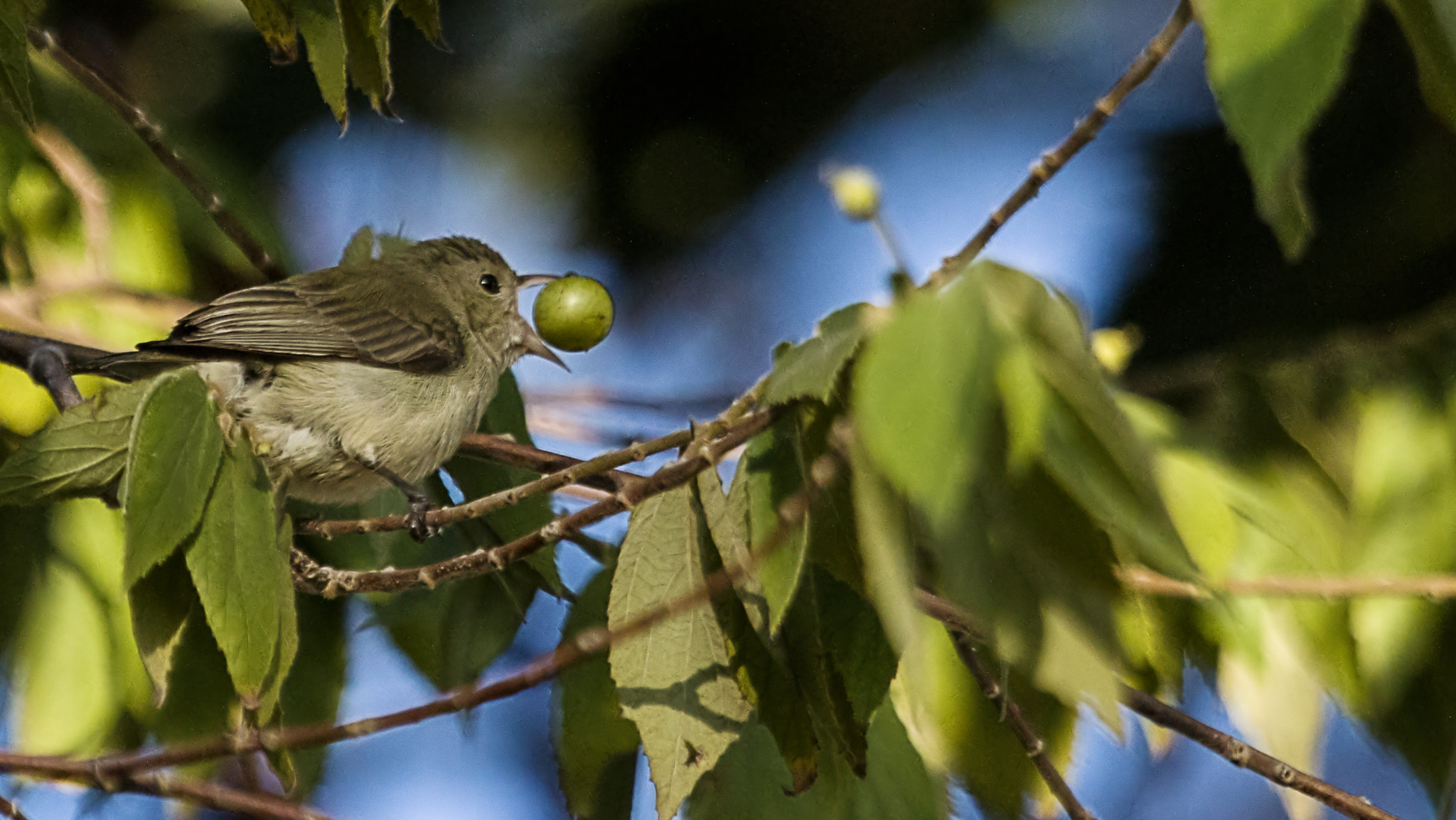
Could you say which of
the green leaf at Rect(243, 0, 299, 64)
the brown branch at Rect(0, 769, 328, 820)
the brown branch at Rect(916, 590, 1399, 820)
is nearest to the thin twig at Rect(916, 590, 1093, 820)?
the brown branch at Rect(916, 590, 1399, 820)

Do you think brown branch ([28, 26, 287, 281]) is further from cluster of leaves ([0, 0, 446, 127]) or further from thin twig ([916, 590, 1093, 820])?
thin twig ([916, 590, 1093, 820])

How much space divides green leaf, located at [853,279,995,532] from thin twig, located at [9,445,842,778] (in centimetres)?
15

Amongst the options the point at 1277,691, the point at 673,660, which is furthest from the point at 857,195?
the point at 1277,691

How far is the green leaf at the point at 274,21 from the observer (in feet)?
3.64

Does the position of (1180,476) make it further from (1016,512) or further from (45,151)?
(45,151)

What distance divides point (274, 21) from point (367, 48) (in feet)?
0.30

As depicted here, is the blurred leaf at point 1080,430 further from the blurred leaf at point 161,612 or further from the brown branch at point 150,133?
the brown branch at point 150,133

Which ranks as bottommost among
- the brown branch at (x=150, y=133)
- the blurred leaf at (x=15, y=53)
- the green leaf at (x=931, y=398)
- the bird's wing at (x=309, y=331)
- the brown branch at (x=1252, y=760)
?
the brown branch at (x=1252, y=760)

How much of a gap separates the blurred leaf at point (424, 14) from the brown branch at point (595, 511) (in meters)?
0.39

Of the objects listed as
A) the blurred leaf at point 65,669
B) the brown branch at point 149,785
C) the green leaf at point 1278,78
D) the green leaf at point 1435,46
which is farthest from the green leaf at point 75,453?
the green leaf at point 1435,46

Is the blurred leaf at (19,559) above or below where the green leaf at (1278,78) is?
above

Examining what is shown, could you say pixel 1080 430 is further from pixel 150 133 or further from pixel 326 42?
pixel 150 133

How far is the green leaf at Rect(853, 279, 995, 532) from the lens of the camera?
0.66 m

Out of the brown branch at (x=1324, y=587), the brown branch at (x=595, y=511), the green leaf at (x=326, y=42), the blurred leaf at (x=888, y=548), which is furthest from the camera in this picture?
the brown branch at (x=1324, y=587)
